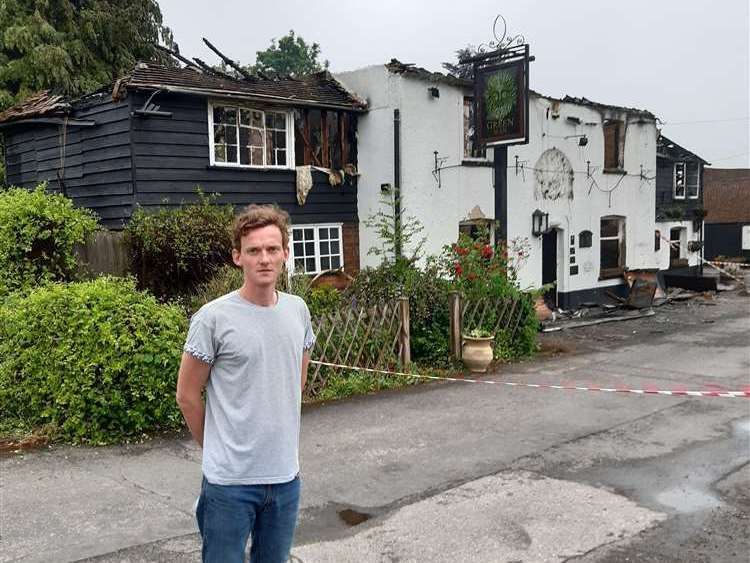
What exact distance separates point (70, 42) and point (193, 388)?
21273mm

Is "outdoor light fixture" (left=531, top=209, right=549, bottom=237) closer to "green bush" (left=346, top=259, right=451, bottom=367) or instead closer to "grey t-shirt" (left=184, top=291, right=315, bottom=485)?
"green bush" (left=346, top=259, right=451, bottom=367)

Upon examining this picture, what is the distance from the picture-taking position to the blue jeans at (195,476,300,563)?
274 cm

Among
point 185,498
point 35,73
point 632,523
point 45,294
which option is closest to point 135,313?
point 45,294

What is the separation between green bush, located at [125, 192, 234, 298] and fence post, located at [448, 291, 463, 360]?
12.2ft

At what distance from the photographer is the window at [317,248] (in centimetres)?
1472

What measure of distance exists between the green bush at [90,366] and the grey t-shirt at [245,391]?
13.7ft

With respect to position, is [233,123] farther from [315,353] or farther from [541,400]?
[541,400]

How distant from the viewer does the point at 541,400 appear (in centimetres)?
872

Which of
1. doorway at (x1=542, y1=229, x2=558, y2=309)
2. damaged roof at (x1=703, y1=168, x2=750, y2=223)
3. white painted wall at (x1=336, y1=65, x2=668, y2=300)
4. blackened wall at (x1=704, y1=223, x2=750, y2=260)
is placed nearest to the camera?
white painted wall at (x1=336, y1=65, x2=668, y2=300)

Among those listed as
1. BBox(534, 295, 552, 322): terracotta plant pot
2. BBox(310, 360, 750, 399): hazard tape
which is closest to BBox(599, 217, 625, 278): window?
BBox(534, 295, 552, 322): terracotta plant pot

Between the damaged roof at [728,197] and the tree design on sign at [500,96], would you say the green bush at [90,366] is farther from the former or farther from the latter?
the damaged roof at [728,197]

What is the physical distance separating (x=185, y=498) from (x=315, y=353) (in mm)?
3826

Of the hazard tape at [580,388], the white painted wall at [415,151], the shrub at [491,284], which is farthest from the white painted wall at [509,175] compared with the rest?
the hazard tape at [580,388]

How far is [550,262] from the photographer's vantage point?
19.1m
